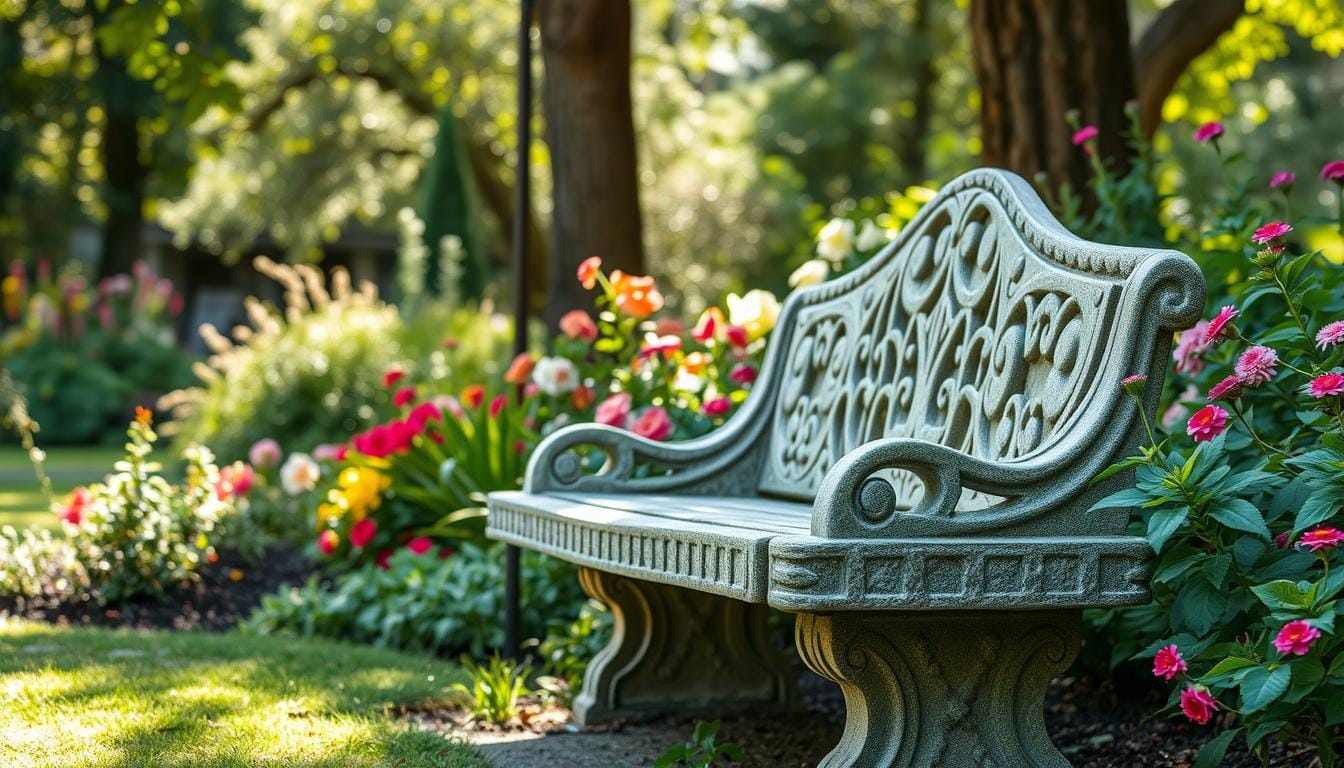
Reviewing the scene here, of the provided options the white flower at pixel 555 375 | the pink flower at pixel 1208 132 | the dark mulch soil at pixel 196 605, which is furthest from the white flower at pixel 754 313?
the dark mulch soil at pixel 196 605

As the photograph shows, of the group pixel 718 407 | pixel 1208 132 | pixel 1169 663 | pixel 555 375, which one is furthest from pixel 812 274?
pixel 1169 663

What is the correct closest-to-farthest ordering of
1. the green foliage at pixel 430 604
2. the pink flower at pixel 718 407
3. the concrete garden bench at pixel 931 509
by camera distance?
the concrete garden bench at pixel 931 509, the pink flower at pixel 718 407, the green foliage at pixel 430 604

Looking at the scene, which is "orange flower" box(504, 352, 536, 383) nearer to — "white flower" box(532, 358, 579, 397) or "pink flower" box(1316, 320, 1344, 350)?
"white flower" box(532, 358, 579, 397)

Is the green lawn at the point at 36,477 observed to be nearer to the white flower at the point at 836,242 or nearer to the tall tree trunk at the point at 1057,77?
the white flower at the point at 836,242

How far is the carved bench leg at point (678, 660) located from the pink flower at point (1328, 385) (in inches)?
78.4

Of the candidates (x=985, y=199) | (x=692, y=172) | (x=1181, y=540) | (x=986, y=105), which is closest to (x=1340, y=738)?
(x=1181, y=540)

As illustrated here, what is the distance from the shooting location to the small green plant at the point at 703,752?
3.26 metres

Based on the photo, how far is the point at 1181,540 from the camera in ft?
9.29

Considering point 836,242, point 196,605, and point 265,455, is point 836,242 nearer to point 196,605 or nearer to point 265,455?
point 196,605

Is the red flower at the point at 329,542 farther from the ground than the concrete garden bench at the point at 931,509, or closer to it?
closer to it

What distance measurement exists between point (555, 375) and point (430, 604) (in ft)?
3.18

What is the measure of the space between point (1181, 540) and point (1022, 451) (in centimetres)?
37

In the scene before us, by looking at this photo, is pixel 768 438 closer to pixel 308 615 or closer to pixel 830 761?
pixel 830 761

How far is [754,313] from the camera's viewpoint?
565 centimetres
